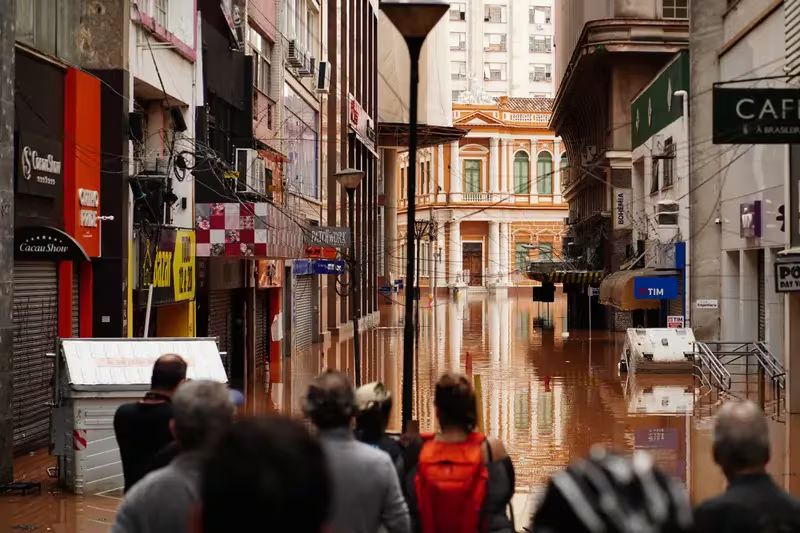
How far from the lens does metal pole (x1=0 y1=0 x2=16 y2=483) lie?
1312 centimetres

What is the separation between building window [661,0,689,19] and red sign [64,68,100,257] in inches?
1303

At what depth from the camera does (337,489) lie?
193 inches

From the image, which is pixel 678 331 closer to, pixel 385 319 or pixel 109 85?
pixel 109 85

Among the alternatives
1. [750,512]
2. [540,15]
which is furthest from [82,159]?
[540,15]

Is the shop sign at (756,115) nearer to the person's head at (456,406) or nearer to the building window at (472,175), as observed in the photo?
the person's head at (456,406)

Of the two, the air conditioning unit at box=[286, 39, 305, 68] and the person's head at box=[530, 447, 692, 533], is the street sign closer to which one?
the person's head at box=[530, 447, 692, 533]

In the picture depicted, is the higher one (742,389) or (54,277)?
(54,277)

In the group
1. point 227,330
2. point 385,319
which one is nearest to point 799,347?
point 227,330

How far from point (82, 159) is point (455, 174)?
86.7 meters

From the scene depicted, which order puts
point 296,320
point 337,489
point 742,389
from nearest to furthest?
point 337,489 → point 742,389 → point 296,320

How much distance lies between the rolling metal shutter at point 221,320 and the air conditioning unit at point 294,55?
31.2 feet

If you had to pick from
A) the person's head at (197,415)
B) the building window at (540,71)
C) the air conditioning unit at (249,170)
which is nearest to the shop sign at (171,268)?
the air conditioning unit at (249,170)

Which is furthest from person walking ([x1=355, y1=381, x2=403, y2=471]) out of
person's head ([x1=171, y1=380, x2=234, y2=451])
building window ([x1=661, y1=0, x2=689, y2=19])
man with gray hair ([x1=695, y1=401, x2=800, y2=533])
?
building window ([x1=661, y1=0, x2=689, y2=19])

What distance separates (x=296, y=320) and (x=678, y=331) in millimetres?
14409
